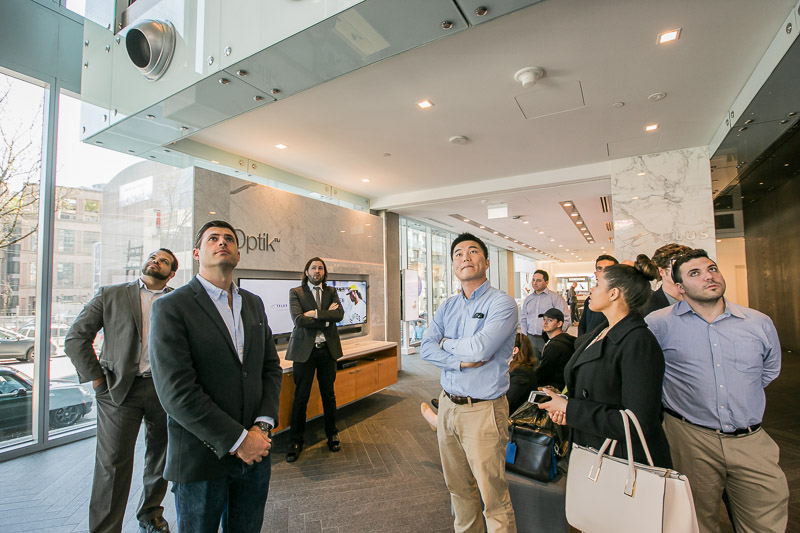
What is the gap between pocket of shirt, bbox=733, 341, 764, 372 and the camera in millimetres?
1680

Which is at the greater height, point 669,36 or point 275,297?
point 669,36

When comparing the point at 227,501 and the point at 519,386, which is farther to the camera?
the point at 519,386

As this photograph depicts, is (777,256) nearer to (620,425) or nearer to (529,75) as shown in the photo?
→ (529,75)

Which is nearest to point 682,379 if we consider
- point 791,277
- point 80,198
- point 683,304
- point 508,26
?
point 683,304

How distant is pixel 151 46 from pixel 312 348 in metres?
2.84

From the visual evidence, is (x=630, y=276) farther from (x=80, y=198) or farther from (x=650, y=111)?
(x=80, y=198)

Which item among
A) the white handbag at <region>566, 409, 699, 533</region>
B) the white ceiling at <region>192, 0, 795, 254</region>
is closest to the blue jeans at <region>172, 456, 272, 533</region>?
the white handbag at <region>566, 409, 699, 533</region>

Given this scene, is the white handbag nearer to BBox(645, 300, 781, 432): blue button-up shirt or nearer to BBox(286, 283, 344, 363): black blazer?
BBox(645, 300, 781, 432): blue button-up shirt

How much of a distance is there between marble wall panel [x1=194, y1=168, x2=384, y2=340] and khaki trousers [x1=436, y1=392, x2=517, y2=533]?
3.21 metres

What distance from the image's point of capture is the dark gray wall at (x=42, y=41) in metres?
3.40

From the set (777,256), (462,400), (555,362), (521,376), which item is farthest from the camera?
(777,256)

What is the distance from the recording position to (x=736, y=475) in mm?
1649

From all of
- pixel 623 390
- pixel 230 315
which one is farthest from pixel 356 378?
pixel 623 390

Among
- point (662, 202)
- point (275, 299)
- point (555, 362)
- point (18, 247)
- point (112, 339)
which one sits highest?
point (662, 202)
